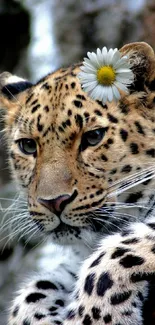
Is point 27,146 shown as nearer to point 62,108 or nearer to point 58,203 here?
point 62,108

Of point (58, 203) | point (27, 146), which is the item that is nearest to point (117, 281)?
point (58, 203)

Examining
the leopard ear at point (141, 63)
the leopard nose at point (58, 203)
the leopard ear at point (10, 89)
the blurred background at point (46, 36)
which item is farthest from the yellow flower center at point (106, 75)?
the blurred background at point (46, 36)

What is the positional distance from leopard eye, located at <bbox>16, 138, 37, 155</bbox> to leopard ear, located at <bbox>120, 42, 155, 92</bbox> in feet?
2.38

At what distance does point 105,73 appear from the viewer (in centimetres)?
484

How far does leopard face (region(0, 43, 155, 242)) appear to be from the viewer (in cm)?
544

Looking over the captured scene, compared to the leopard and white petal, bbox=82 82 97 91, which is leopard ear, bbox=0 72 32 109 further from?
white petal, bbox=82 82 97 91

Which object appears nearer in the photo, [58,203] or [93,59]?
[93,59]

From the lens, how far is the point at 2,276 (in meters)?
10.1

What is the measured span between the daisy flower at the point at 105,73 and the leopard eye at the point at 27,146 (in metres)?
1.03

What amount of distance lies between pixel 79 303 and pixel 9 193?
476 centimetres

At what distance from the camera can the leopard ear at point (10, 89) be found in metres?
6.47

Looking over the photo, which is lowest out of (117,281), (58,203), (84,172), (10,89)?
(117,281)

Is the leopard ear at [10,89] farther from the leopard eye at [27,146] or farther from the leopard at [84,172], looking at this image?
the leopard at [84,172]

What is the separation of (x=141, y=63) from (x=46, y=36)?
5.14m
